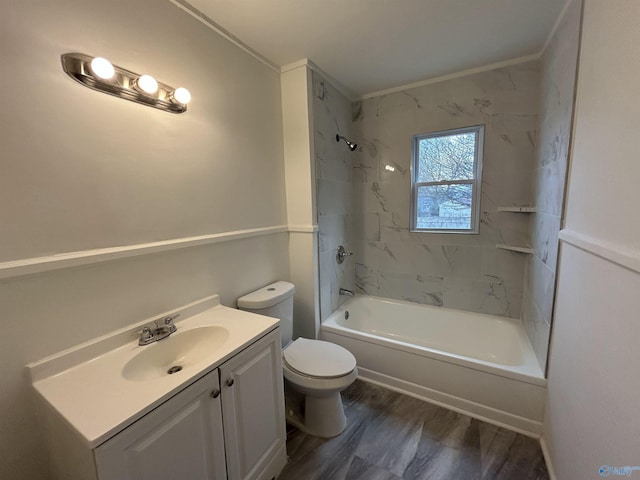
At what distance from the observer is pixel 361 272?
284 cm

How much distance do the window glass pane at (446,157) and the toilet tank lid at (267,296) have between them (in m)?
1.62

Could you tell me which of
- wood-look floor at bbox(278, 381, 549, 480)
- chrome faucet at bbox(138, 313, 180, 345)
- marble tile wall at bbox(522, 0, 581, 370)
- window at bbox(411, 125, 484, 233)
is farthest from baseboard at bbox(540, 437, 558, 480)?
chrome faucet at bbox(138, 313, 180, 345)

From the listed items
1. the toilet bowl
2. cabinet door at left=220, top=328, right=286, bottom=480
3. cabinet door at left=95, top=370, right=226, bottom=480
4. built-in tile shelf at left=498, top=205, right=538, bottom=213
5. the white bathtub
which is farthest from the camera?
built-in tile shelf at left=498, top=205, right=538, bottom=213

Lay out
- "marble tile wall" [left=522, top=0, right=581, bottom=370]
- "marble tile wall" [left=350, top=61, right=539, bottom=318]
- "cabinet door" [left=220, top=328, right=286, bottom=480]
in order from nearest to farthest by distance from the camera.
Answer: "cabinet door" [left=220, top=328, right=286, bottom=480] < "marble tile wall" [left=522, top=0, right=581, bottom=370] < "marble tile wall" [left=350, top=61, right=539, bottom=318]

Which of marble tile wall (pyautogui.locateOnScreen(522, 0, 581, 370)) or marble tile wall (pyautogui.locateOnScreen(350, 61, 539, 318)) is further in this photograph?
marble tile wall (pyautogui.locateOnScreen(350, 61, 539, 318))

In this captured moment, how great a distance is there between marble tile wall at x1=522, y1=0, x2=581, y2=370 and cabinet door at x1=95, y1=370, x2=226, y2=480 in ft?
5.80

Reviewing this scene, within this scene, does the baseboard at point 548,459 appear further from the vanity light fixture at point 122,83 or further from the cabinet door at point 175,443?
the vanity light fixture at point 122,83

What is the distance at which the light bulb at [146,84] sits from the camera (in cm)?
110

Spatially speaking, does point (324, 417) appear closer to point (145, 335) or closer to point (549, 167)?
point (145, 335)

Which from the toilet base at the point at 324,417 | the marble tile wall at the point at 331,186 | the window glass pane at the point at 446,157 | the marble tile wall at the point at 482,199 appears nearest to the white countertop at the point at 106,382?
the toilet base at the point at 324,417

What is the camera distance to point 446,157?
2369mm

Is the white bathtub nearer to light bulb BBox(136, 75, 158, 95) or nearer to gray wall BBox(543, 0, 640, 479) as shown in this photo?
gray wall BBox(543, 0, 640, 479)

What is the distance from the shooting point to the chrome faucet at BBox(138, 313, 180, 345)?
115 centimetres

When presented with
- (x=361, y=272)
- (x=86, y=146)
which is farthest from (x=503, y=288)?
(x=86, y=146)
